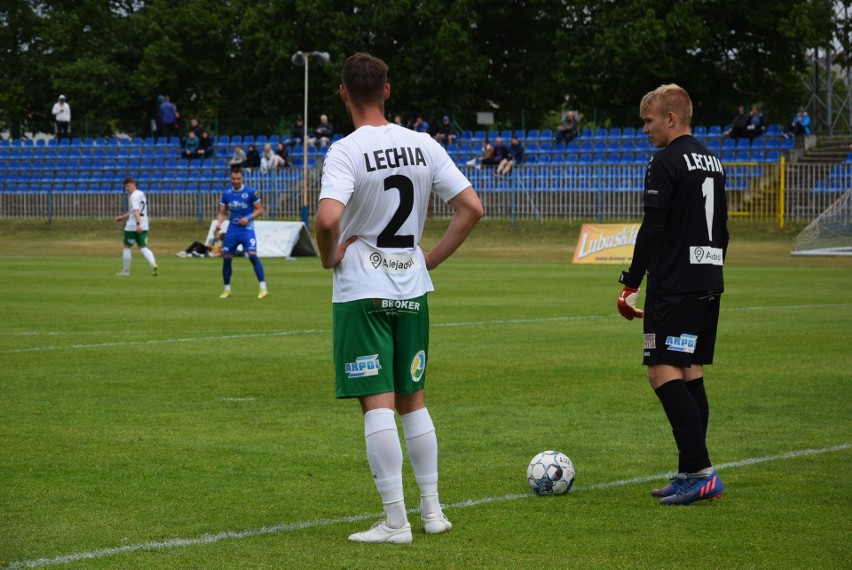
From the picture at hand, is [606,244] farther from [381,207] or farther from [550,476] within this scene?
[381,207]

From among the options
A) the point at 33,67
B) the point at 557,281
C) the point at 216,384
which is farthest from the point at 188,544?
the point at 33,67

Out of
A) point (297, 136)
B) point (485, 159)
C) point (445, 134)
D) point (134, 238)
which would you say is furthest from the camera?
point (297, 136)

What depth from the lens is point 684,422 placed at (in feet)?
21.4

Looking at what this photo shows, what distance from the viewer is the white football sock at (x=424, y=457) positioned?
5824mm

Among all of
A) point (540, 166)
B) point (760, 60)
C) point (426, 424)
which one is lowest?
point (426, 424)

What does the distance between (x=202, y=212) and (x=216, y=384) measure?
34.4 meters

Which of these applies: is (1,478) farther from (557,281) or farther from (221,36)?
(221,36)

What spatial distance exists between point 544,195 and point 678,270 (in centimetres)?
3406

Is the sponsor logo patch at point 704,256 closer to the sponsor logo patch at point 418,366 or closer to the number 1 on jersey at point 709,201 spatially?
the number 1 on jersey at point 709,201

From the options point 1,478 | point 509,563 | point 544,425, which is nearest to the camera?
point 509,563

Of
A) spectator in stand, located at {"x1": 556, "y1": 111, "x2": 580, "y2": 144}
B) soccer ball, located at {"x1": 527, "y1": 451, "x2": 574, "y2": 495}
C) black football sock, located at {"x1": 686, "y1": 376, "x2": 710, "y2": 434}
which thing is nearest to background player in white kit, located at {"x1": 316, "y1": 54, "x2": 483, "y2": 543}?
soccer ball, located at {"x1": 527, "y1": 451, "x2": 574, "y2": 495}

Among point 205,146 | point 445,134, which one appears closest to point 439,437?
point 445,134

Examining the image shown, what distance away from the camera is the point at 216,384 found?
35.6 ft

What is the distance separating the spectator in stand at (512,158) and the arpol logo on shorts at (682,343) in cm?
3420
